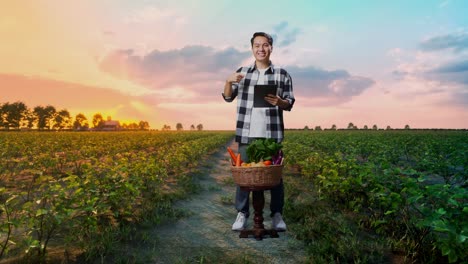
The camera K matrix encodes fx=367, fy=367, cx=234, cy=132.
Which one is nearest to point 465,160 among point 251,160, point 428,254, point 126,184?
point 428,254

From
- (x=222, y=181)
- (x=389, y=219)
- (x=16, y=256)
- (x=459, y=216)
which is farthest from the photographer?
(x=222, y=181)

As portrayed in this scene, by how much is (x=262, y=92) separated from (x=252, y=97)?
31 centimetres

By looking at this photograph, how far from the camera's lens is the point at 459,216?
328 centimetres

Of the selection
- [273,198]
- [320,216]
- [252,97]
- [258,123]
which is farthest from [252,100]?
[320,216]

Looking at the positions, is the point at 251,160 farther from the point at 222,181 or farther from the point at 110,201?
the point at 222,181

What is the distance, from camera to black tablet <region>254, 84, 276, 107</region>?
428 centimetres

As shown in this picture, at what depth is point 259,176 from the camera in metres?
3.93

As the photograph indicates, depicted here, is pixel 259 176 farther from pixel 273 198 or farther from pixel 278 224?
pixel 278 224

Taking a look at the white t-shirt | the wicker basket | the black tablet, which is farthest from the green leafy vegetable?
the black tablet

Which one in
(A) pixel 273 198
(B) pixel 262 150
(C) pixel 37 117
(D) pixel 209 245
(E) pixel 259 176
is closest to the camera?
(E) pixel 259 176

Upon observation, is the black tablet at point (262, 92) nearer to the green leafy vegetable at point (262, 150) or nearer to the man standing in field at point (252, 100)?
the man standing in field at point (252, 100)

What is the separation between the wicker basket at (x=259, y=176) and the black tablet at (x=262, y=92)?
819 mm

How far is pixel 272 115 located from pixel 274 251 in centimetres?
161

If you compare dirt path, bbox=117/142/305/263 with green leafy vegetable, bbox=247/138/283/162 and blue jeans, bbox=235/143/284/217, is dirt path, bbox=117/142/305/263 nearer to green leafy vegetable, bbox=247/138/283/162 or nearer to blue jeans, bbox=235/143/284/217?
blue jeans, bbox=235/143/284/217
